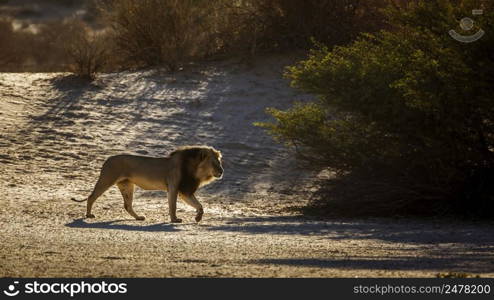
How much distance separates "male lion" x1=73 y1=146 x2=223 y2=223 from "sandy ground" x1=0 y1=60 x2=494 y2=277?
560 millimetres

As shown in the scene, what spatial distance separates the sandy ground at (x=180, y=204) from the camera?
39.1 ft

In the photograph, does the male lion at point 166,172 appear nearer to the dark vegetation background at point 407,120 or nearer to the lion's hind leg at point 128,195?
the lion's hind leg at point 128,195

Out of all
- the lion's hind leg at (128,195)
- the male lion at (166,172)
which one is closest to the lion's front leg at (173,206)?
the male lion at (166,172)

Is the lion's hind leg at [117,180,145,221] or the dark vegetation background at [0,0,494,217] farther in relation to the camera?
the lion's hind leg at [117,180,145,221]

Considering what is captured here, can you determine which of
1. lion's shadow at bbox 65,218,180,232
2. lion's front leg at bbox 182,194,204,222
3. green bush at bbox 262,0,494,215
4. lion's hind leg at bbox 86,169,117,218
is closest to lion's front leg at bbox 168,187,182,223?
lion's front leg at bbox 182,194,204,222

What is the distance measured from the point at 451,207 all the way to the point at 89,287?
34.9ft

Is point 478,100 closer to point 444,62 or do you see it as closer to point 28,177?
point 444,62

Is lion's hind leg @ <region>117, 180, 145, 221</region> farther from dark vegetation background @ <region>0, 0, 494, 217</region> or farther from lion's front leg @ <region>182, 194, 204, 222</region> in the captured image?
dark vegetation background @ <region>0, 0, 494, 217</region>

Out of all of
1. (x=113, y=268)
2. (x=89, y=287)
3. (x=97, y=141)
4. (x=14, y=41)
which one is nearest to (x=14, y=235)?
(x=113, y=268)

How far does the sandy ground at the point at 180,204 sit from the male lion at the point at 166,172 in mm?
560

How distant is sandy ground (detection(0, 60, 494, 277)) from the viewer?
11914mm

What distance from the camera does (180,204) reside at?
20.9 meters

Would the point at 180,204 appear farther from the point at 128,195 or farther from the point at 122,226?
the point at 122,226

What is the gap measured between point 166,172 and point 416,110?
433cm
